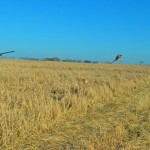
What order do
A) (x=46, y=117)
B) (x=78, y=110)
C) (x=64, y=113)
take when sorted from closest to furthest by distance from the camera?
(x=46, y=117), (x=64, y=113), (x=78, y=110)

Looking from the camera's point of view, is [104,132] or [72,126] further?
[72,126]

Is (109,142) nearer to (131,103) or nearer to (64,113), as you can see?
(64,113)

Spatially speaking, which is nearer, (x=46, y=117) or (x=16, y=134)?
(x=16, y=134)

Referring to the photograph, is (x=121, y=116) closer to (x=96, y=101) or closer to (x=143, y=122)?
(x=143, y=122)

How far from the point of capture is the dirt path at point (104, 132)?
24.4 ft

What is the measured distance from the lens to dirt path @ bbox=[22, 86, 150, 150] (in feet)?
24.4

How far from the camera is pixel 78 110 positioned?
427 inches

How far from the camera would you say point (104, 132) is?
8.39 m

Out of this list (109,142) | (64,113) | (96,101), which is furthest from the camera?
(96,101)

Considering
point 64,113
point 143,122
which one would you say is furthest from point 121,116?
point 64,113

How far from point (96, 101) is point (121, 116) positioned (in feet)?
7.53

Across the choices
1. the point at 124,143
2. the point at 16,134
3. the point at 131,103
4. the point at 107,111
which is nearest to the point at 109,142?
the point at 124,143

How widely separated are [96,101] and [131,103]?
58.1 inches

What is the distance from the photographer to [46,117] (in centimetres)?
877
